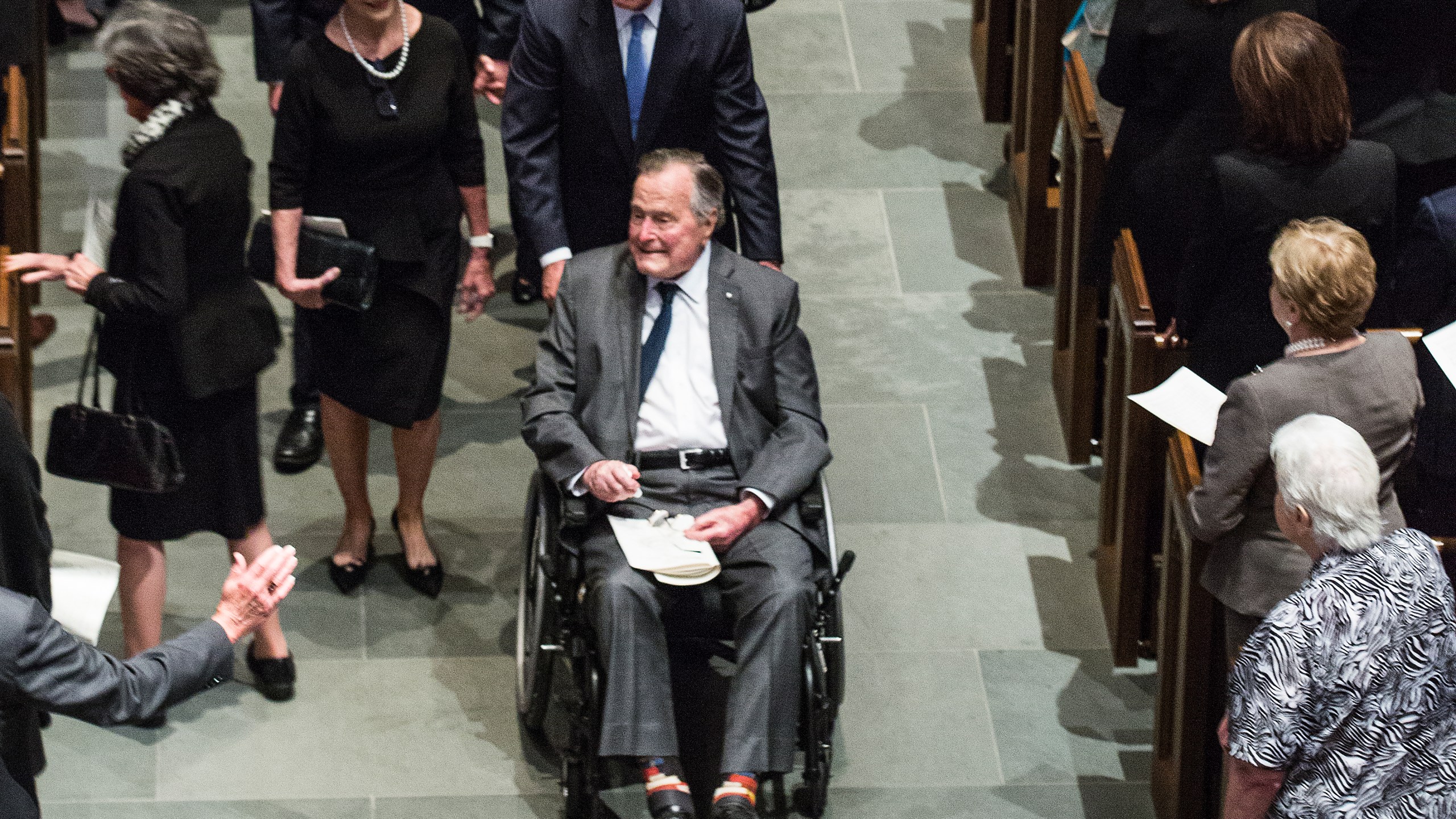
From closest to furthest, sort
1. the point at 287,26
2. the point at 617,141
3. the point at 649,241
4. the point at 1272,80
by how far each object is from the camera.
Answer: the point at 1272,80, the point at 649,241, the point at 617,141, the point at 287,26

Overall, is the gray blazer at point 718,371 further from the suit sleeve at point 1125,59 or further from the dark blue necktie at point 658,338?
the suit sleeve at point 1125,59

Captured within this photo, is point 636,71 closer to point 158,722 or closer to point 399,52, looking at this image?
point 399,52

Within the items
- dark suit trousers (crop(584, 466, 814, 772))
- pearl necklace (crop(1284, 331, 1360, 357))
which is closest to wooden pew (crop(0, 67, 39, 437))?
dark suit trousers (crop(584, 466, 814, 772))

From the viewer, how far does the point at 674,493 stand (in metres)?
4.06

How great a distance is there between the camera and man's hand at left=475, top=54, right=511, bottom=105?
530cm

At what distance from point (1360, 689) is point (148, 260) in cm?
241

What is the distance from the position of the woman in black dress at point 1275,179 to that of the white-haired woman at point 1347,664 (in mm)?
947

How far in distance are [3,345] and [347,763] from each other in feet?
3.70

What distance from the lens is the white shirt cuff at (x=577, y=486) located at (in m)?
Answer: 3.94

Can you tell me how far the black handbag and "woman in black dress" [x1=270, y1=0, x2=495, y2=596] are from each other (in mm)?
572

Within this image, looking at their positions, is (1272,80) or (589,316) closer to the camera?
(1272,80)

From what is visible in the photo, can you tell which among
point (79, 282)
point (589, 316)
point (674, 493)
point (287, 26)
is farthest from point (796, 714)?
point (287, 26)

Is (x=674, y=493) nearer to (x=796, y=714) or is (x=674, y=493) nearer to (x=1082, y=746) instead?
(x=796, y=714)

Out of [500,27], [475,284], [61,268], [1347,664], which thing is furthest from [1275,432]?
[500,27]
